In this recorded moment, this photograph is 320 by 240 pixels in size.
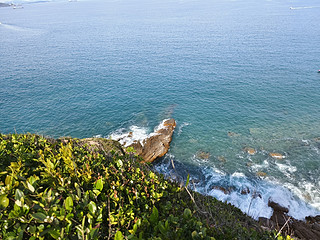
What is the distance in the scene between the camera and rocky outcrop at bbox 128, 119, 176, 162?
3343cm

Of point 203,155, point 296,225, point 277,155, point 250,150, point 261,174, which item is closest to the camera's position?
point 296,225

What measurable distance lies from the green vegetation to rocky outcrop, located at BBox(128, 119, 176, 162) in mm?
22258

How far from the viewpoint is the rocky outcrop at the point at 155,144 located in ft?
110

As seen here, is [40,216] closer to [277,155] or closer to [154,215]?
[154,215]

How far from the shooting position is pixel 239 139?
3659cm

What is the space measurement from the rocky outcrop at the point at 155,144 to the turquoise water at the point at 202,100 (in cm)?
142

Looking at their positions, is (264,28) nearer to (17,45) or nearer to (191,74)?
(191,74)

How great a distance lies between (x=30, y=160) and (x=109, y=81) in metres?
49.9

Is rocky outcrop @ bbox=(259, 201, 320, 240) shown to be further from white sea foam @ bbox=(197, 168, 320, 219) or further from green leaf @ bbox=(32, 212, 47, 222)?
green leaf @ bbox=(32, 212, 47, 222)

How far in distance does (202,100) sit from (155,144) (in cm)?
1933

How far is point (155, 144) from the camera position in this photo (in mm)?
34938

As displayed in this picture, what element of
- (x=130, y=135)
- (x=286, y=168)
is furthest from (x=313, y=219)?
(x=130, y=135)

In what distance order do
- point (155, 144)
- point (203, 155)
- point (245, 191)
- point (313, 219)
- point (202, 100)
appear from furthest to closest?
point (202, 100), point (155, 144), point (203, 155), point (245, 191), point (313, 219)

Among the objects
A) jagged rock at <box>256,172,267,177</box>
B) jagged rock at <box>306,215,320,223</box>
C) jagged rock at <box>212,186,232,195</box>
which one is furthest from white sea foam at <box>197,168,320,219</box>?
jagged rock at <box>256,172,267,177</box>
